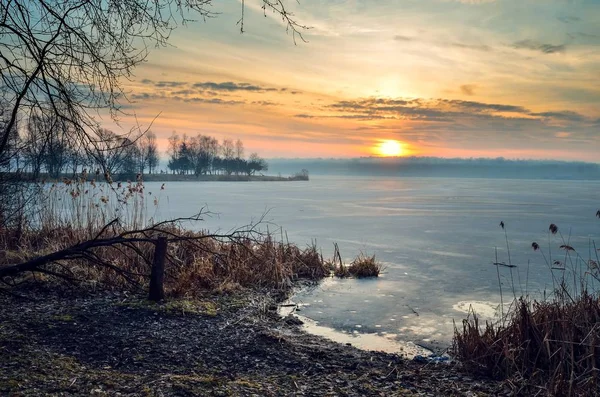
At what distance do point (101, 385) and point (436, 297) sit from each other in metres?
5.96

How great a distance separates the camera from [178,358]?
4738 millimetres

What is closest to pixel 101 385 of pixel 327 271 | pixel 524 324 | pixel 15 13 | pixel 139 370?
pixel 139 370

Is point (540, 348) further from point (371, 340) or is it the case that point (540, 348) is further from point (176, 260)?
point (176, 260)

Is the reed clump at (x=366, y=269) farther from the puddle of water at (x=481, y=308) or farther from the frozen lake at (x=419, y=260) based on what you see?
the puddle of water at (x=481, y=308)

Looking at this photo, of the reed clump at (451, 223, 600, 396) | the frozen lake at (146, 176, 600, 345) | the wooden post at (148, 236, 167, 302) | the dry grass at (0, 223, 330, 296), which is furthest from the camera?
the dry grass at (0, 223, 330, 296)

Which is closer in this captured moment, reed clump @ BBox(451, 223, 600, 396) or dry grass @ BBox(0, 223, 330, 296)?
reed clump @ BBox(451, 223, 600, 396)

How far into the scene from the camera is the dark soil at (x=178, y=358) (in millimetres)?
3959

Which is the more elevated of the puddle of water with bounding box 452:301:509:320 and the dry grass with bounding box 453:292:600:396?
the dry grass with bounding box 453:292:600:396

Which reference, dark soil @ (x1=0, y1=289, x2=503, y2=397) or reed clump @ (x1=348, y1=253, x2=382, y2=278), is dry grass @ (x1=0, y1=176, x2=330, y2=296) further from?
dark soil @ (x1=0, y1=289, x2=503, y2=397)

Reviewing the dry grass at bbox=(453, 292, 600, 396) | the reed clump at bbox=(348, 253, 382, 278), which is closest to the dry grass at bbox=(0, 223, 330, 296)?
the reed clump at bbox=(348, 253, 382, 278)

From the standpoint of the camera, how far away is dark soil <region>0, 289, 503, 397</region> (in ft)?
13.0

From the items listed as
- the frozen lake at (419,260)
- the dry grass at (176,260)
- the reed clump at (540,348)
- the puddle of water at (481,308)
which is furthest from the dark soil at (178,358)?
the puddle of water at (481,308)

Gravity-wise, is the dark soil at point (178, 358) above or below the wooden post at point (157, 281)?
below

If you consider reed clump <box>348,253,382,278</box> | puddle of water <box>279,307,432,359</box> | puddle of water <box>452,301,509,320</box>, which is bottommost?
puddle of water <box>279,307,432,359</box>
